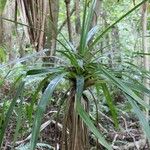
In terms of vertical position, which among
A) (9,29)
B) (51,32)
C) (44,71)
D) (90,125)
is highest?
(9,29)

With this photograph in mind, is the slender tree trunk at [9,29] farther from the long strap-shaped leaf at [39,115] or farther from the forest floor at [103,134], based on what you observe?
the long strap-shaped leaf at [39,115]

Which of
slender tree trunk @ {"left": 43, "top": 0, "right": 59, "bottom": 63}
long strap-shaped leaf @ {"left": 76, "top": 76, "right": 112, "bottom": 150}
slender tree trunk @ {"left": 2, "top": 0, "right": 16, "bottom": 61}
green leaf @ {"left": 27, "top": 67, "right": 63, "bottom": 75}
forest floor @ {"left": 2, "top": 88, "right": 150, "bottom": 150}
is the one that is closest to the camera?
long strap-shaped leaf @ {"left": 76, "top": 76, "right": 112, "bottom": 150}

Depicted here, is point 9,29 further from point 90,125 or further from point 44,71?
point 90,125

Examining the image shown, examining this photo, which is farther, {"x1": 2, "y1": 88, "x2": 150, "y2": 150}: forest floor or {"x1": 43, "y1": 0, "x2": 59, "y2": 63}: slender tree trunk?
{"x1": 2, "y1": 88, "x2": 150, "y2": 150}: forest floor

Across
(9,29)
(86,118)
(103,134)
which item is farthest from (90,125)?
(9,29)

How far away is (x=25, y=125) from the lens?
232 centimetres

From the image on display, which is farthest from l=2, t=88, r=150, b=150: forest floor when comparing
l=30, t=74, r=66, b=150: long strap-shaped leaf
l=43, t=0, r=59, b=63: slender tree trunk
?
l=30, t=74, r=66, b=150: long strap-shaped leaf

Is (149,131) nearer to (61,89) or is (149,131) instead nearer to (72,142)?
(72,142)

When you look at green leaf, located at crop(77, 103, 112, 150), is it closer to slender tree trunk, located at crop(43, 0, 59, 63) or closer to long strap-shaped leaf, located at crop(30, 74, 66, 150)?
long strap-shaped leaf, located at crop(30, 74, 66, 150)

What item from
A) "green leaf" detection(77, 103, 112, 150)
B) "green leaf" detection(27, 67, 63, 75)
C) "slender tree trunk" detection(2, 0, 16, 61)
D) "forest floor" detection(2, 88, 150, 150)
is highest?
"slender tree trunk" detection(2, 0, 16, 61)

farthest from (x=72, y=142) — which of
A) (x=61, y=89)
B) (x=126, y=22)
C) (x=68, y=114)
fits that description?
(x=126, y=22)

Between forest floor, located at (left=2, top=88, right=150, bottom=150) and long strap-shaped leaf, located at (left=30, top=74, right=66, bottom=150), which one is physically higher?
long strap-shaped leaf, located at (left=30, top=74, right=66, bottom=150)

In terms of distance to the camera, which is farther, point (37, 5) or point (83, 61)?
point (37, 5)

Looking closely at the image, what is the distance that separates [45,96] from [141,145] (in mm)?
1533
